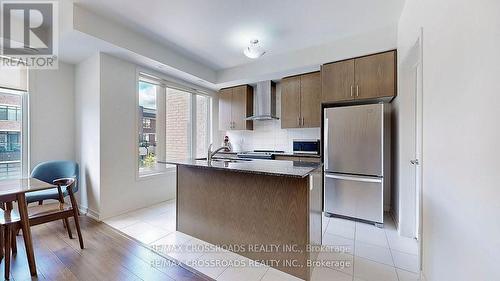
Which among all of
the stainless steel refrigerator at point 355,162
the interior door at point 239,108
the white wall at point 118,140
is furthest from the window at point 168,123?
the stainless steel refrigerator at point 355,162

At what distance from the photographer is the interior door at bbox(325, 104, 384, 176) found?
2660 millimetres

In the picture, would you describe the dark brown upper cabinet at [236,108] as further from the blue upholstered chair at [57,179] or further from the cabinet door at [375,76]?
the blue upholstered chair at [57,179]

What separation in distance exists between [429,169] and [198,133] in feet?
13.6

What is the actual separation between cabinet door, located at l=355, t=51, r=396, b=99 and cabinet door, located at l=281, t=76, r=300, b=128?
1087mm

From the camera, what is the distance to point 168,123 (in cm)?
390

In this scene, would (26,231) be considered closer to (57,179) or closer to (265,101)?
(57,179)

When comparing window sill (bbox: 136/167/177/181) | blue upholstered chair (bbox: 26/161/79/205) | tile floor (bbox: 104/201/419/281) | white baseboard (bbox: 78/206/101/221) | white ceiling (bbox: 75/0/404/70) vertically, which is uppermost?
white ceiling (bbox: 75/0/404/70)

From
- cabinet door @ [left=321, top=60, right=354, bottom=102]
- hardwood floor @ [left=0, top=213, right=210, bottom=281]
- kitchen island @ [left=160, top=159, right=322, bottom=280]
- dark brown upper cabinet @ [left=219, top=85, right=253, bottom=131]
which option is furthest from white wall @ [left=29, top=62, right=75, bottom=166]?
cabinet door @ [left=321, top=60, right=354, bottom=102]

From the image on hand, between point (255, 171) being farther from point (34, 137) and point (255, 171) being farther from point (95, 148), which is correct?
point (34, 137)

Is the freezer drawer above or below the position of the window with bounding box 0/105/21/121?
below

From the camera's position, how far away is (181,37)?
293 centimetres

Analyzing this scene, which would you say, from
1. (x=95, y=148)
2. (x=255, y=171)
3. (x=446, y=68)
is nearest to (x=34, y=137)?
(x=95, y=148)

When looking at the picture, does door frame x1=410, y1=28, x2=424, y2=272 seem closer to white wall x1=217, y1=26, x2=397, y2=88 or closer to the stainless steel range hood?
white wall x1=217, y1=26, x2=397, y2=88

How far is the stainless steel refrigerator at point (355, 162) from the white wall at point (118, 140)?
123 inches
